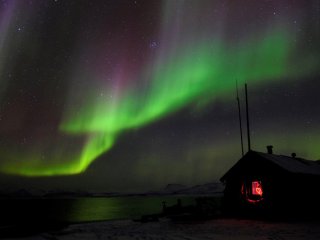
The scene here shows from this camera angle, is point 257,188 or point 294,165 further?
point 294,165

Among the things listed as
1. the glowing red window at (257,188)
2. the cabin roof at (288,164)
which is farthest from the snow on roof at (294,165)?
the glowing red window at (257,188)

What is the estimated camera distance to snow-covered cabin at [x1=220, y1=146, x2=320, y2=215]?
84.3ft

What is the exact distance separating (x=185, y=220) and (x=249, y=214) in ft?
16.7

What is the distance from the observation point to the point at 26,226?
24.6 m

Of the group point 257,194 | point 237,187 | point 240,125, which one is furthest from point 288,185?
point 240,125

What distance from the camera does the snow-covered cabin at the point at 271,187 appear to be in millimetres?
25688

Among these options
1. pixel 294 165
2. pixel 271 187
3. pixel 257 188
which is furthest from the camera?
pixel 294 165

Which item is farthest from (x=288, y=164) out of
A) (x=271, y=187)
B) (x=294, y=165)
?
(x=271, y=187)

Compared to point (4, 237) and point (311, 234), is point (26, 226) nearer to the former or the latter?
point (4, 237)

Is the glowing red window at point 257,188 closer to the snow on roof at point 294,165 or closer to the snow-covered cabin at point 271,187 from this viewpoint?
the snow-covered cabin at point 271,187

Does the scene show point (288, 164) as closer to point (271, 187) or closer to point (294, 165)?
point (294, 165)

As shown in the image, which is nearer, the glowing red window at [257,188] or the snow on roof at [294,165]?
the snow on roof at [294,165]

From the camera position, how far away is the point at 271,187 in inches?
1025

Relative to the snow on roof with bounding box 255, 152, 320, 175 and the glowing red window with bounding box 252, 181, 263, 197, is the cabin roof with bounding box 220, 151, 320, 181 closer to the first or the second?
the snow on roof with bounding box 255, 152, 320, 175
